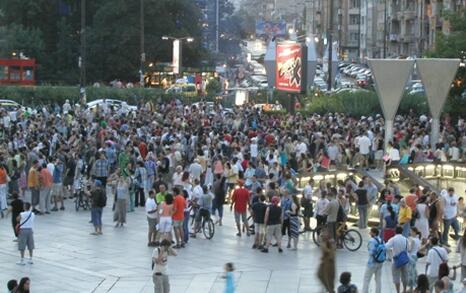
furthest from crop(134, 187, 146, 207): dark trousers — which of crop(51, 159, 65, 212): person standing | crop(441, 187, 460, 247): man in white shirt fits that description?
crop(441, 187, 460, 247): man in white shirt

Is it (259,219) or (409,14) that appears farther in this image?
(409,14)

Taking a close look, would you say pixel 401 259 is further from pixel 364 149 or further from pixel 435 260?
pixel 364 149

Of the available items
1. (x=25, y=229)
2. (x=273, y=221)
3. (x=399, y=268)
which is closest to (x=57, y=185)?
(x=25, y=229)

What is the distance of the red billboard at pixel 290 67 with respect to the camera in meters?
48.3

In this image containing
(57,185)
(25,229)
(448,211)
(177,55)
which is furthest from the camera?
(177,55)

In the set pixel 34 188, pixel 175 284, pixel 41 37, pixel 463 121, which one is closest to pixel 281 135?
pixel 463 121

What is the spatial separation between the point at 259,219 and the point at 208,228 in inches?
72.2

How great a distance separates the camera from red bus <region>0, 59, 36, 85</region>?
69938 mm

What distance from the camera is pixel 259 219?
23.2 m

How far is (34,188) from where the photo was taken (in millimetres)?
27406

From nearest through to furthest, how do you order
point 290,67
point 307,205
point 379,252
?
point 379,252 → point 307,205 → point 290,67

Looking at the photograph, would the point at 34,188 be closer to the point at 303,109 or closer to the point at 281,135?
the point at 281,135

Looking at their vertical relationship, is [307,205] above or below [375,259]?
above

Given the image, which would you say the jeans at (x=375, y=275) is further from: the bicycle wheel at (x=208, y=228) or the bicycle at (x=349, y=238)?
the bicycle wheel at (x=208, y=228)
